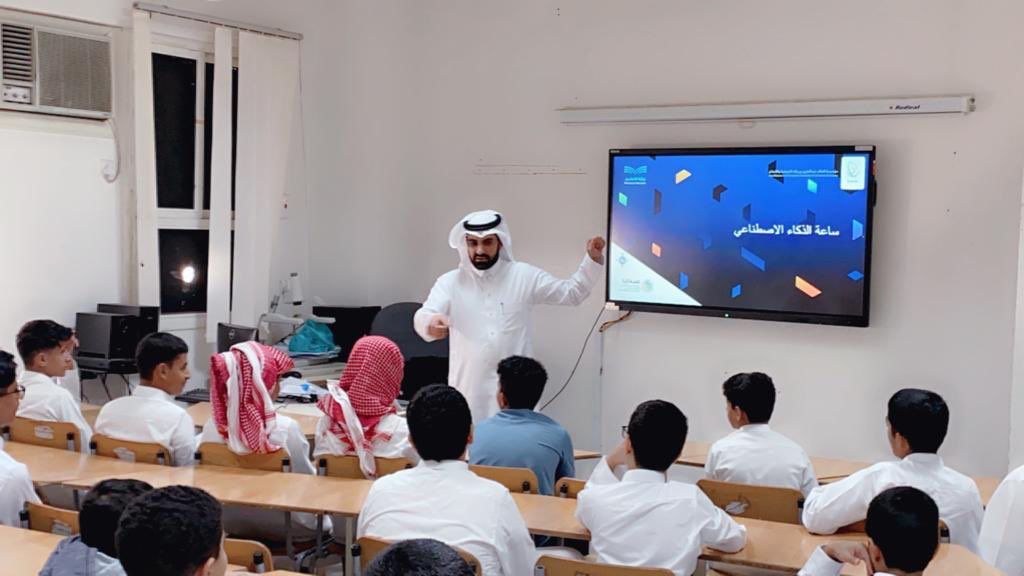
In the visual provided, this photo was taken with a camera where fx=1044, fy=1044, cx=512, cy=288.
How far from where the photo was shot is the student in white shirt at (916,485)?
10.4ft

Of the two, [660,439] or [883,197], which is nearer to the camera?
[660,439]

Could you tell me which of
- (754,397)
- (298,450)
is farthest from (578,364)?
(754,397)

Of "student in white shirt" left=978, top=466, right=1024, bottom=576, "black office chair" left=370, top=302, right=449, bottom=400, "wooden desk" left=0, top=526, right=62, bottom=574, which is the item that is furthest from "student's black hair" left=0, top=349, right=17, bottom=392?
"student in white shirt" left=978, top=466, right=1024, bottom=576

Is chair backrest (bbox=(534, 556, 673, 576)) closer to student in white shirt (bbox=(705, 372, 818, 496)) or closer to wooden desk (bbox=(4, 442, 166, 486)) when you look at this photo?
student in white shirt (bbox=(705, 372, 818, 496))

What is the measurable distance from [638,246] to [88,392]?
3.39 meters

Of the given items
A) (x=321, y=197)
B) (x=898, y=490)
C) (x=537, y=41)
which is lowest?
(x=898, y=490)

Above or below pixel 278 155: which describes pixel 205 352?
below

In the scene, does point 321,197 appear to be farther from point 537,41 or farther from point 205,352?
point 537,41

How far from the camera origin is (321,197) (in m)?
7.52

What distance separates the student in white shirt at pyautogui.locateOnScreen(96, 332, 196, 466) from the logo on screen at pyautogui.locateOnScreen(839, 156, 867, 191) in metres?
3.44

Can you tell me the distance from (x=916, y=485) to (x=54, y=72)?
5104mm

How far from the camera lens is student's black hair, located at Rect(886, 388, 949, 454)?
323cm

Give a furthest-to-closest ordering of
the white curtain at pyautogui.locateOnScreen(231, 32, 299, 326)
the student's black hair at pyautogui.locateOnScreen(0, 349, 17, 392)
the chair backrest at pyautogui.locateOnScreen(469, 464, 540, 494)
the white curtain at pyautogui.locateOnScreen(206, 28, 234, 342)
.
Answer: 1. the white curtain at pyautogui.locateOnScreen(231, 32, 299, 326)
2. the white curtain at pyautogui.locateOnScreen(206, 28, 234, 342)
3. the student's black hair at pyautogui.locateOnScreen(0, 349, 17, 392)
4. the chair backrest at pyautogui.locateOnScreen(469, 464, 540, 494)

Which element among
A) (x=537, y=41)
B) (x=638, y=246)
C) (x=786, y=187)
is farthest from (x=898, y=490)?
(x=537, y=41)
